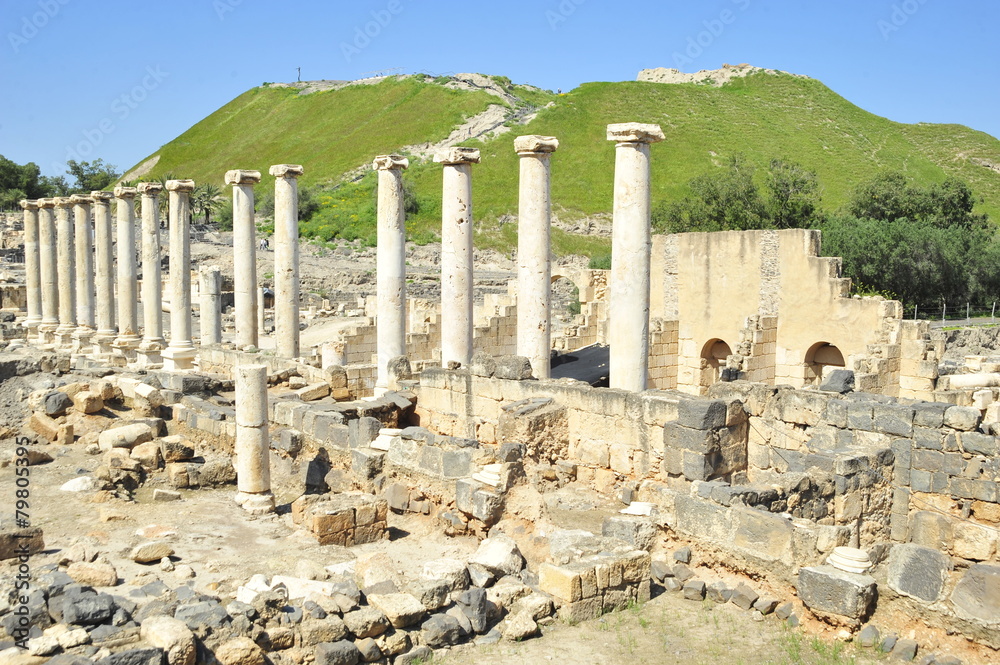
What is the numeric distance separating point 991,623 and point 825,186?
6370cm

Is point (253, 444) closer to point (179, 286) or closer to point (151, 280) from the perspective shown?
point (179, 286)

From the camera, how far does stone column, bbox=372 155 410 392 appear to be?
59.7ft

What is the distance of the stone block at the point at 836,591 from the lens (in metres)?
7.81

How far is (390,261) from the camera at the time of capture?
1820cm

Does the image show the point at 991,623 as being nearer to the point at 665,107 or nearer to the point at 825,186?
the point at 825,186

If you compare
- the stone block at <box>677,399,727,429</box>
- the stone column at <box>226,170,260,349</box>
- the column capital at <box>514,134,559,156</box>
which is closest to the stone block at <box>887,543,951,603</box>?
the stone block at <box>677,399,727,429</box>

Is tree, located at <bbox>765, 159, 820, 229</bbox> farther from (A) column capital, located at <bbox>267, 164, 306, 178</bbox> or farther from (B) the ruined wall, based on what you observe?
(A) column capital, located at <bbox>267, 164, 306, 178</bbox>

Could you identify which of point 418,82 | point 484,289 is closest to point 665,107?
point 418,82

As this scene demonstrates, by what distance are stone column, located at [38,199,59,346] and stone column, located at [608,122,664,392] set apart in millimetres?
23484

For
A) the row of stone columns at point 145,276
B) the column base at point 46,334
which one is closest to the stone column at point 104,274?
the row of stone columns at point 145,276

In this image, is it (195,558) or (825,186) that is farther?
(825,186)

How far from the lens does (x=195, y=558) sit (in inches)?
404

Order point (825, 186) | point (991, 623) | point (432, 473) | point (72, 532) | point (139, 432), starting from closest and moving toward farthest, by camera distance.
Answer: point (991, 623) → point (72, 532) → point (432, 473) → point (139, 432) → point (825, 186)

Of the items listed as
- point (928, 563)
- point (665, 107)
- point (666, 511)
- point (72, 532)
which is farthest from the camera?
point (665, 107)
